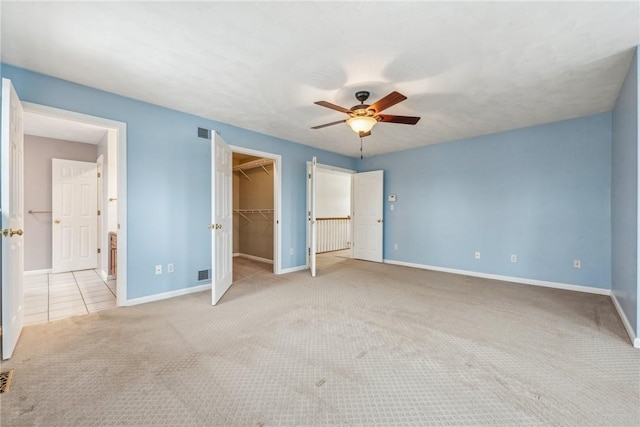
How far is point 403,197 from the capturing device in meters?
5.82

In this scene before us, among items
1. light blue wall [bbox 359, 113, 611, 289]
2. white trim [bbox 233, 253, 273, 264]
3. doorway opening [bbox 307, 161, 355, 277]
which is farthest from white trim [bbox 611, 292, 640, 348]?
white trim [bbox 233, 253, 273, 264]

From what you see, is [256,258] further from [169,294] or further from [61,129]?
[61,129]

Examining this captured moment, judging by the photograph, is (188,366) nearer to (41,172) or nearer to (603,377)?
(603,377)

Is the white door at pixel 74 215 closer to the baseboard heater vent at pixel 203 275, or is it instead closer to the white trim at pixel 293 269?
the baseboard heater vent at pixel 203 275

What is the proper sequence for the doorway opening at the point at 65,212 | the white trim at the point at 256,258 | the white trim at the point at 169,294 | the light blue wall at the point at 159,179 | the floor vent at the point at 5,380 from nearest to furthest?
the floor vent at the point at 5,380 → the light blue wall at the point at 159,179 → the white trim at the point at 169,294 → the doorway opening at the point at 65,212 → the white trim at the point at 256,258

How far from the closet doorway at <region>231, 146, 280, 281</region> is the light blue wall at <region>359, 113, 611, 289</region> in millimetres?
2669

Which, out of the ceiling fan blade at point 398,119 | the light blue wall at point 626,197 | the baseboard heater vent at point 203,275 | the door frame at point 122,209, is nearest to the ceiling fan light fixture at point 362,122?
the ceiling fan blade at point 398,119

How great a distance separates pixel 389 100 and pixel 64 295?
4595 mm

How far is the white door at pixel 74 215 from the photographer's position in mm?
4871

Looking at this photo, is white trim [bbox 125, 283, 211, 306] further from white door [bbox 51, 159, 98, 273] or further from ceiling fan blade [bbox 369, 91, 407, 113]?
ceiling fan blade [bbox 369, 91, 407, 113]

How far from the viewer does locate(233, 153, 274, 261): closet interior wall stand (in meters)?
6.18

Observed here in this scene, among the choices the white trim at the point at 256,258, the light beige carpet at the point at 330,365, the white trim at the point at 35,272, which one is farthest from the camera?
the white trim at the point at 256,258

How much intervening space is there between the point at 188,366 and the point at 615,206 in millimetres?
4801

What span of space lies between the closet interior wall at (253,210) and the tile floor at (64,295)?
2765mm
